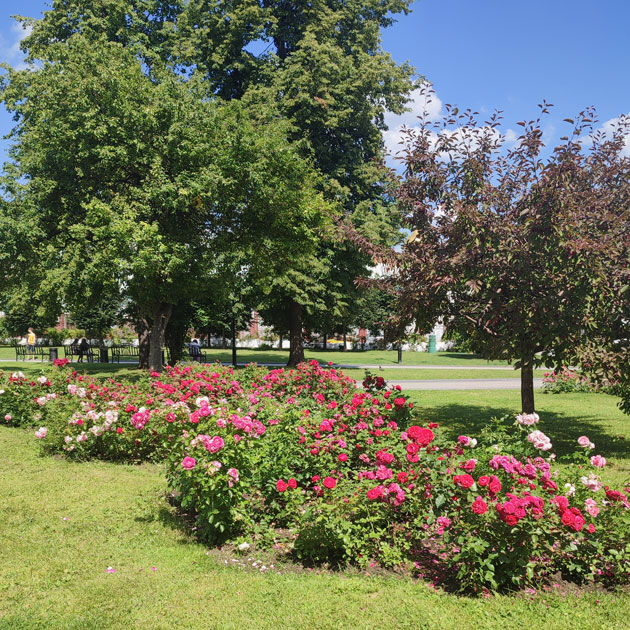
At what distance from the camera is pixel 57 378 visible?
9625mm

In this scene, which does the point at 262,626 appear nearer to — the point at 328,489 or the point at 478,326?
the point at 328,489

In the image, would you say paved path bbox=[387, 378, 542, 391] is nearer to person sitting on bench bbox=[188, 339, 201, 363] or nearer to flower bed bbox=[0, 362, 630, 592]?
person sitting on bench bbox=[188, 339, 201, 363]

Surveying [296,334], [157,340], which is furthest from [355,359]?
[157,340]

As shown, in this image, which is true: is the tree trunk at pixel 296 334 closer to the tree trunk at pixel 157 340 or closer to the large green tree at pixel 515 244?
the tree trunk at pixel 157 340

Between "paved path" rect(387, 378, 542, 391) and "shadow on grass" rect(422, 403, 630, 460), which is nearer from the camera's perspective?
"shadow on grass" rect(422, 403, 630, 460)

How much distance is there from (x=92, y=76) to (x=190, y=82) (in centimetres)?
283

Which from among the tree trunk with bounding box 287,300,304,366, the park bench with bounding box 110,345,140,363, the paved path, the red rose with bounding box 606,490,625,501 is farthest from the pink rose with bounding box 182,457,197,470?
the park bench with bounding box 110,345,140,363

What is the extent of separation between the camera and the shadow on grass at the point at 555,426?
827 cm

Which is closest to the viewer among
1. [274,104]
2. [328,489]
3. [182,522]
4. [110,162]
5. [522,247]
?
[328,489]

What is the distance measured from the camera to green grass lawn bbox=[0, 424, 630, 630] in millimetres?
3258

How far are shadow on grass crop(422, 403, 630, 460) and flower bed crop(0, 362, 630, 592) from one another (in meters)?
2.83

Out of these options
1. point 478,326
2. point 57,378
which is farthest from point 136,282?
point 478,326

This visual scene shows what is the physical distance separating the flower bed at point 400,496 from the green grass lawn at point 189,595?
223 mm

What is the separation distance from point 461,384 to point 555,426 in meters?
8.48
